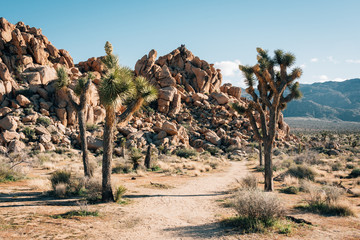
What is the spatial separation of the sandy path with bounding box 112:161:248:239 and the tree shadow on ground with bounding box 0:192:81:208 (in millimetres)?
2614

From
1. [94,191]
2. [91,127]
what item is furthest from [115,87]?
[91,127]

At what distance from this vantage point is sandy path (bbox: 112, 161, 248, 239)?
20.5 feet

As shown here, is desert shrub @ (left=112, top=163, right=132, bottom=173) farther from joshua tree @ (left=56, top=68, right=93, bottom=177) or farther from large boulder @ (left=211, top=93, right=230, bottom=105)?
large boulder @ (left=211, top=93, right=230, bottom=105)

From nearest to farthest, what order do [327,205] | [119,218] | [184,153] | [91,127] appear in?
[119,218]
[327,205]
[184,153]
[91,127]

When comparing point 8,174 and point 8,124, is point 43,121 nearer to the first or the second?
point 8,124

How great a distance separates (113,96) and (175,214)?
5262mm

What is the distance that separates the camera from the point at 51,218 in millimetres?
6977

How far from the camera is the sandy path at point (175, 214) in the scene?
6234 millimetres

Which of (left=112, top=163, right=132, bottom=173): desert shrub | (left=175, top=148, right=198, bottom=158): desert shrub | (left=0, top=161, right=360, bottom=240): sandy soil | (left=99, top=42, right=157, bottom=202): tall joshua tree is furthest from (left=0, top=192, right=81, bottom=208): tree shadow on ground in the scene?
(left=175, top=148, right=198, bottom=158): desert shrub

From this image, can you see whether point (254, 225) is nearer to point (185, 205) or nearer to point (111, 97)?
point (185, 205)

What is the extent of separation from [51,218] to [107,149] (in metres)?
3.15

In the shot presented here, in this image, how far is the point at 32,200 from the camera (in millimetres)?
8875

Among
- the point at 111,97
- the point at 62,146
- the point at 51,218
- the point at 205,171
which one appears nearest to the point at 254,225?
the point at 51,218

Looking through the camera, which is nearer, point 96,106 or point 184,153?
point 184,153
